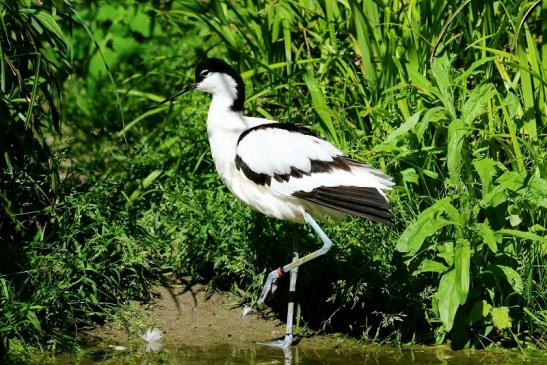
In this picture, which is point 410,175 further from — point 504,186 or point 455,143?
point 504,186

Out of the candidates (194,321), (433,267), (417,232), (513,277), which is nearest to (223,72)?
(194,321)

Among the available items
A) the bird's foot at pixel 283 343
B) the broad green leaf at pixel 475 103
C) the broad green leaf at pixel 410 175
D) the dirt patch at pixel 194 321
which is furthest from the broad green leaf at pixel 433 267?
the dirt patch at pixel 194 321

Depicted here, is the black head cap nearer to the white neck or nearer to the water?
the white neck

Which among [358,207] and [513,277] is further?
[358,207]

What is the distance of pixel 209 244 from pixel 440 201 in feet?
4.90

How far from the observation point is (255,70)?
257 inches

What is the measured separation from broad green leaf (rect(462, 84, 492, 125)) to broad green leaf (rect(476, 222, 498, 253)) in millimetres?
574

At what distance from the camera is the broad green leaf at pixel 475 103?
5.29 metres

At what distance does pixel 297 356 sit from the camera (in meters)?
5.37

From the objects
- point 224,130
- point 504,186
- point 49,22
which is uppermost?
point 49,22

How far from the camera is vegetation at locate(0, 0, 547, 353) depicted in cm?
519

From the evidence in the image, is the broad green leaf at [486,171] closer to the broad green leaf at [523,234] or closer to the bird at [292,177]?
the broad green leaf at [523,234]

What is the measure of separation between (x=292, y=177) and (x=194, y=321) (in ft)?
3.21

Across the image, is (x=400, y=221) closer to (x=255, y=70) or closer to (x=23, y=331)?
(x=255, y=70)
